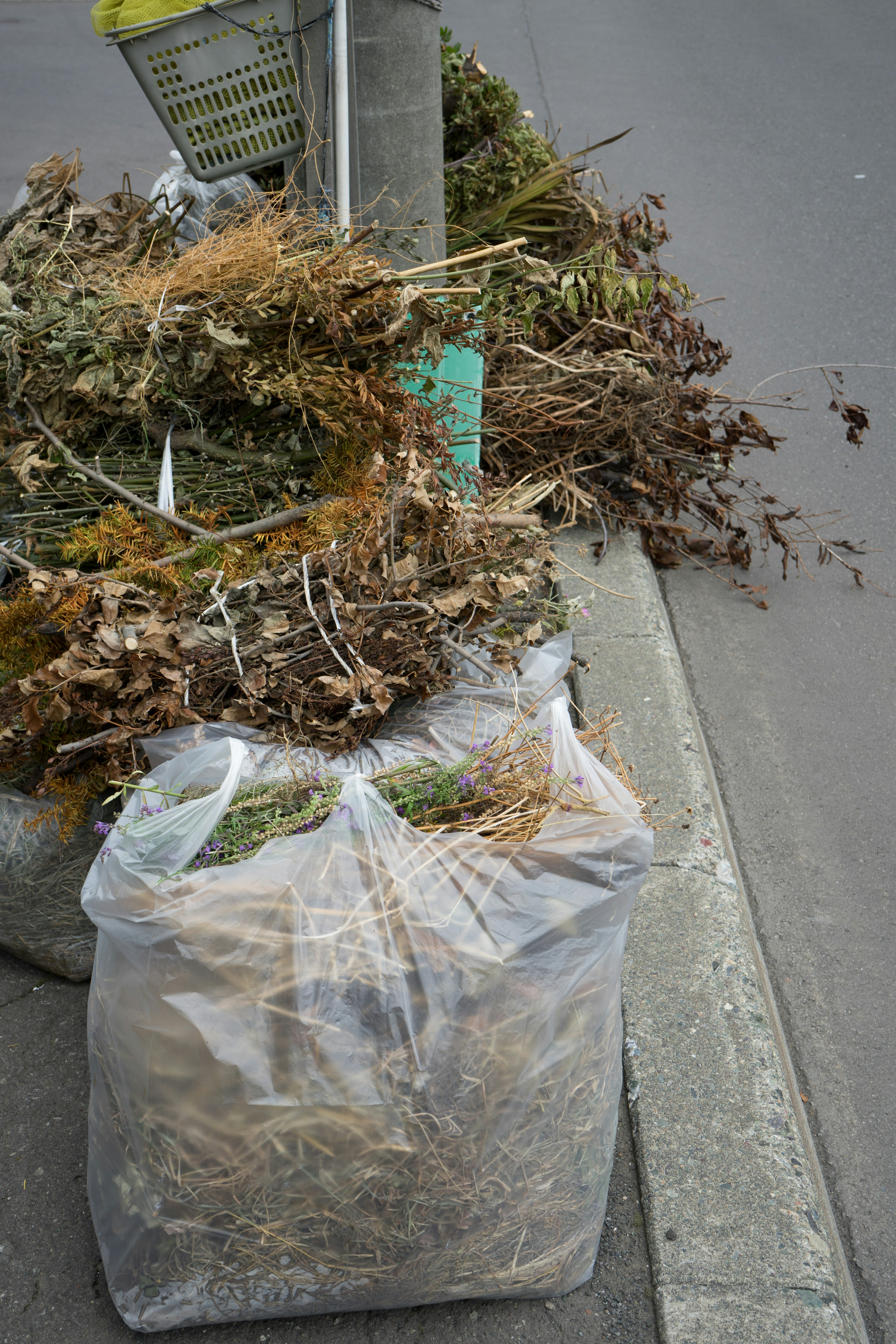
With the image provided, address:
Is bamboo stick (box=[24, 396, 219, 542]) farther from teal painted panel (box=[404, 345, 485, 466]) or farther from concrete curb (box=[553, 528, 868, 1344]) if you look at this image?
concrete curb (box=[553, 528, 868, 1344])

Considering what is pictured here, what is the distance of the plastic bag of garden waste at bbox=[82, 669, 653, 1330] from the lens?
1.49 meters

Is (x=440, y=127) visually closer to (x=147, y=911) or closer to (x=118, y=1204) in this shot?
(x=147, y=911)

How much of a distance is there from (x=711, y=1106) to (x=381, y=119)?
8.11 ft

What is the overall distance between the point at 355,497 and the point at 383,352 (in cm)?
33

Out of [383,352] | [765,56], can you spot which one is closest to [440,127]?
[383,352]

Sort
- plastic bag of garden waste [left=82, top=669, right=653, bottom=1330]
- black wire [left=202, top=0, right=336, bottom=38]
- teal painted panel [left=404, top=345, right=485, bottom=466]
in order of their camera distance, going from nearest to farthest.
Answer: plastic bag of garden waste [left=82, top=669, right=653, bottom=1330]
black wire [left=202, top=0, right=336, bottom=38]
teal painted panel [left=404, top=345, right=485, bottom=466]

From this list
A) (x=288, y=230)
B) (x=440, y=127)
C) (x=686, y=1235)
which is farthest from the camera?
(x=440, y=127)

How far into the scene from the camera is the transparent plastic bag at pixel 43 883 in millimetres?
2047

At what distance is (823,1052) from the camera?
86.0 inches

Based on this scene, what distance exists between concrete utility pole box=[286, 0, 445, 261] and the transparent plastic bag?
1.62 m

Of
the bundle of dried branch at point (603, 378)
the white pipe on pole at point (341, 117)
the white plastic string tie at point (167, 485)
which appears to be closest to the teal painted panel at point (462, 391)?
the bundle of dried branch at point (603, 378)

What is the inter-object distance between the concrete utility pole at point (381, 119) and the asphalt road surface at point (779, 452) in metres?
1.61

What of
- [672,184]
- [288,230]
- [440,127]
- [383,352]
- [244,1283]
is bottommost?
[244,1283]

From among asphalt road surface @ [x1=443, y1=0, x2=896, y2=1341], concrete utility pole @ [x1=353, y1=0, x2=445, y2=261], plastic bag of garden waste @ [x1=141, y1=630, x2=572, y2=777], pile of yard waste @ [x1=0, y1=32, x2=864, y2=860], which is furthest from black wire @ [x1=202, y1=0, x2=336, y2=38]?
asphalt road surface @ [x1=443, y1=0, x2=896, y2=1341]
